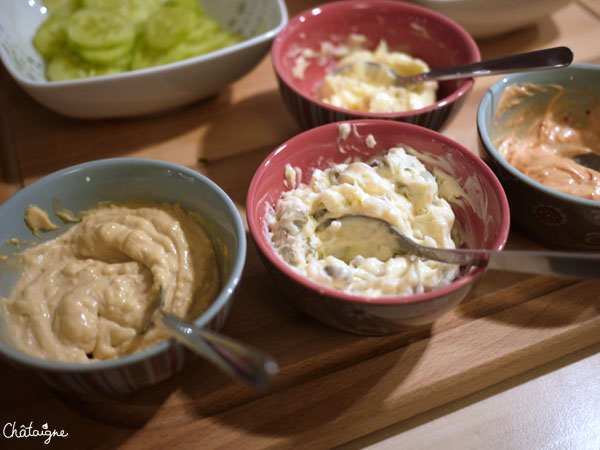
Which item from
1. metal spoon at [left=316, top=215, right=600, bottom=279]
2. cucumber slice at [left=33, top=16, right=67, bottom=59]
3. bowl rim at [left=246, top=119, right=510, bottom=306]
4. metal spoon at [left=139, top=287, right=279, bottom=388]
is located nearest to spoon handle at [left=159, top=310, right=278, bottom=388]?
metal spoon at [left=139, top=287, right=279, bottom=388]

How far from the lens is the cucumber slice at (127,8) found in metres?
1.66

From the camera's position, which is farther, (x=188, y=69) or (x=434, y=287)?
(x=188, y=69)

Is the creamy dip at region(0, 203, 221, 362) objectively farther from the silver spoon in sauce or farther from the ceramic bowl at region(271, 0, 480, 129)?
the silver spoon in sauce

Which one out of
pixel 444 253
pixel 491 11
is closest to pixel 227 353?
pixel 444 253

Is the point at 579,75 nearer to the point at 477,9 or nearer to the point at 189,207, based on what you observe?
the point at 477,9

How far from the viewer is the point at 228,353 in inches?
31.3

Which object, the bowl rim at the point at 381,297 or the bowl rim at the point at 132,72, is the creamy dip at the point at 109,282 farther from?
Result: the bowl rim at the point at 132,72

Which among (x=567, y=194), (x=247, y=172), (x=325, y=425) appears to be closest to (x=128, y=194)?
(x=247, y=172)

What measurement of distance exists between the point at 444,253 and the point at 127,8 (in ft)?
4.13

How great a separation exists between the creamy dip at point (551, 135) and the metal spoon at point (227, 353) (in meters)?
0.88

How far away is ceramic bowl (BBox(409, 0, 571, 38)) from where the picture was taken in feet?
5.51

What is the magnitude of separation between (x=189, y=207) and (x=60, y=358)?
39 centimetres

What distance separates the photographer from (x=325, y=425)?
101 centimetres

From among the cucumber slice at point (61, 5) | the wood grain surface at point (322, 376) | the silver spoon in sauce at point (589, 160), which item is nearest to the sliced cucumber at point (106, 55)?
the cucumber slice at point (61, 5)
